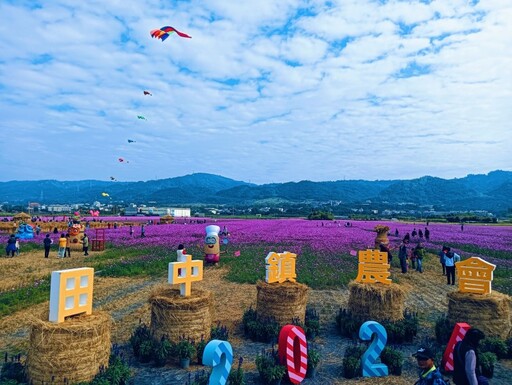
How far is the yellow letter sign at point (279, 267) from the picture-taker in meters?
9.57

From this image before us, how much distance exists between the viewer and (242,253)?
2297 cm

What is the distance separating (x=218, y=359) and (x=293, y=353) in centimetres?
165

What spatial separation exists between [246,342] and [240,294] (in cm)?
464

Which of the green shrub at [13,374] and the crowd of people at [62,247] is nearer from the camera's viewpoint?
the green shrub at [13,374]

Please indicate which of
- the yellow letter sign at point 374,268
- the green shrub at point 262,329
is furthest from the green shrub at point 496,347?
the green shrub at point 262,329

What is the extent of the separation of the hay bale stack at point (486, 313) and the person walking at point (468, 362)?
3.76 m

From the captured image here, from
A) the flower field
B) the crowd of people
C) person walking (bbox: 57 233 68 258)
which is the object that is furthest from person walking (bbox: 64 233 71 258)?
the flower field

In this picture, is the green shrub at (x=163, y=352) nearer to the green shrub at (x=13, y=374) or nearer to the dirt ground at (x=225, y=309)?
the dirt ground at (x=225, y=309)

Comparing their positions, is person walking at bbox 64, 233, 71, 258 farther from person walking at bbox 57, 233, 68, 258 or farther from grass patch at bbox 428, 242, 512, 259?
grass patch at bbox 428, 242, 512, 259

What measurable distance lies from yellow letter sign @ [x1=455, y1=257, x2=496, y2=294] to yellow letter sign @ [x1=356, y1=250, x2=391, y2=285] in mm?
1672

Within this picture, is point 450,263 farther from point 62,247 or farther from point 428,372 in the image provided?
point 62,247

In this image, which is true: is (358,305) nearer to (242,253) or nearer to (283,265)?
(283,265)

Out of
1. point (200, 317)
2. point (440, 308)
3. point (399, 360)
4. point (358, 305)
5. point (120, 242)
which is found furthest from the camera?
point (120, 242)

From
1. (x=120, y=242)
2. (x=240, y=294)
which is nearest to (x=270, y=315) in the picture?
(x=240, y=294)
